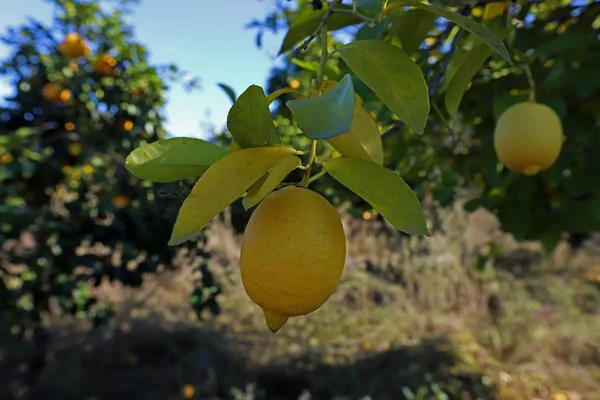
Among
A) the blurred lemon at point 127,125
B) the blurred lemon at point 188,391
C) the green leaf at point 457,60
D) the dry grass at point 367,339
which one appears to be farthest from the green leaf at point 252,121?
the blurred lemon at point 188,391

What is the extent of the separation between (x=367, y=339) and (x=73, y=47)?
2192mm

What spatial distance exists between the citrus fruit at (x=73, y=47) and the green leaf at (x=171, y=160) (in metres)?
1.91

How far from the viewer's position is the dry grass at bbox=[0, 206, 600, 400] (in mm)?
2420

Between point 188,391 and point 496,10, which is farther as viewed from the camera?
point 188,391

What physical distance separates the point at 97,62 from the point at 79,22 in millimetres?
314

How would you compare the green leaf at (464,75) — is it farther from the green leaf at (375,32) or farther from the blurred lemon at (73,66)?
the blurred lemon at (73,66)

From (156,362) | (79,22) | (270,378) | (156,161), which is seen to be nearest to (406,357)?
(270,378)

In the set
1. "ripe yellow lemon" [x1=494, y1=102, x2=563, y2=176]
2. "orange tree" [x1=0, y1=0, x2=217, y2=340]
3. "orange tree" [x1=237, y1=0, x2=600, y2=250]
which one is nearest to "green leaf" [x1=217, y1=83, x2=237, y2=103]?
"orange tree" [x1=237, y1=0, x2=600, y2=250]

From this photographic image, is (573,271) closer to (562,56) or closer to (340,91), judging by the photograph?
(562,56)

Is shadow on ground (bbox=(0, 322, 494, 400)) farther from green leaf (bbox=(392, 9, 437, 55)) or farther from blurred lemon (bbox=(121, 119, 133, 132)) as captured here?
green leaf (bbox=(392, 9, 437, 55))

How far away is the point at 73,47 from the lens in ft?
6.57

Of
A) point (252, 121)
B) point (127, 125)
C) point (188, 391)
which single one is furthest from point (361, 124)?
point (188, 391)

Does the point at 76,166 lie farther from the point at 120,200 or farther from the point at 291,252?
the point at 291,252

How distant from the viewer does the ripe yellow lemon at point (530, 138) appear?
28.5 inches
